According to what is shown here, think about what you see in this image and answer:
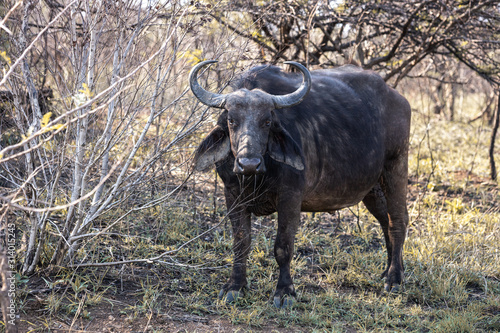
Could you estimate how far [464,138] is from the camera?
11117 mm

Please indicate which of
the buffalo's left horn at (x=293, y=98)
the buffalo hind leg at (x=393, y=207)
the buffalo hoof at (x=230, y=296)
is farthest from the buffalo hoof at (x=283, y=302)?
the buffalo's left horn at (x=293, y=98)

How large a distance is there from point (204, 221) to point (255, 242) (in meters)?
0.80

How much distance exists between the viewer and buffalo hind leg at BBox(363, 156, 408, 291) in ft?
16.5

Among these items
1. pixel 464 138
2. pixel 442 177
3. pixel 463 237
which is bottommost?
pixel 463 237

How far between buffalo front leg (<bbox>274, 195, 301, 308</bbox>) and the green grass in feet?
0.43

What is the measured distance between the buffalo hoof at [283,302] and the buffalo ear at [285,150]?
1032mm

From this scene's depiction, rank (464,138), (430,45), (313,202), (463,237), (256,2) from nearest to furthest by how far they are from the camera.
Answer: (313,202) < (463,237) < (256,2) < (430,45) < (464,138)

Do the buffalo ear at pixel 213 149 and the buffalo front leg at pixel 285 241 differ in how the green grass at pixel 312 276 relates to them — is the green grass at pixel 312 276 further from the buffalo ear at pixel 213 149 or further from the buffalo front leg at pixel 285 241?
the buffalo ear at pixel 213 149

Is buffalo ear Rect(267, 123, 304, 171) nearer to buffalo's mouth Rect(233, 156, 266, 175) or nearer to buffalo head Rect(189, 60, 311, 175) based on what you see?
buffalo head Rect(189, 60, 311, 175)

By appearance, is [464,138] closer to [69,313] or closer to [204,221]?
[204,221]

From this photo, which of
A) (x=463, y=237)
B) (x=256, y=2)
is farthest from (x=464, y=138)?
(x=256, y=2)

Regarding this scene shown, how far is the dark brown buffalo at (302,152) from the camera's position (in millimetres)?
3881

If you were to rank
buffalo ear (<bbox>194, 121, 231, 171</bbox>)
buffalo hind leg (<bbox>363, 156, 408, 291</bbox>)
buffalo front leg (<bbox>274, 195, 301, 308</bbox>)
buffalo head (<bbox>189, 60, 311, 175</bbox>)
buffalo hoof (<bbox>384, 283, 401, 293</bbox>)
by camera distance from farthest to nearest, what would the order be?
buffalo hind leg (<bbox>363, 156, 408, 291</bbox>) → buffalo hoof (<bbox>384, 283, 401, 293</bbox>) → buffalo front leg (<bbox>274, 195, 301, 308</bbox>) → buffalo ear (<bbox>194, 121, 231, 171</bbox>) → buffalo head (<bbox>189, 60, 311, 175</bbox>)

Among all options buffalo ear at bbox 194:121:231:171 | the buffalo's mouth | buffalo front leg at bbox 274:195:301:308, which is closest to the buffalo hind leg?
buffalo front leg at bbox 274:195:301:308
